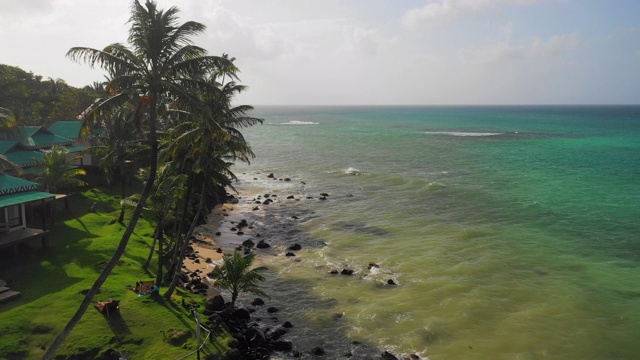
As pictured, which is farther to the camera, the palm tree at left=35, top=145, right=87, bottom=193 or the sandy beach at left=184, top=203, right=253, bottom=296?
the palm tree at left=35, top=145, right=87, bottom=193

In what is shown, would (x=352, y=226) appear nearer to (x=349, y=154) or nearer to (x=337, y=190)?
(x=337, y=190)

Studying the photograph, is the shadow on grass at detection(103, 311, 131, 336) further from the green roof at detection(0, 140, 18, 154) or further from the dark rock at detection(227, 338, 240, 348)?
the green roof at detection(0, 140, 18, 154)

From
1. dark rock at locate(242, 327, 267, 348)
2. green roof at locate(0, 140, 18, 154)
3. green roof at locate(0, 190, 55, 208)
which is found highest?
green roof at locate(0, 140, 18, 154)

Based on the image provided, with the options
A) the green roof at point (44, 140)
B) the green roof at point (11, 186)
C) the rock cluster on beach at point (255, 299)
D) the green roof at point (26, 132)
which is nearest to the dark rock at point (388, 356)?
the rock cluster on beach at point (255, 299)

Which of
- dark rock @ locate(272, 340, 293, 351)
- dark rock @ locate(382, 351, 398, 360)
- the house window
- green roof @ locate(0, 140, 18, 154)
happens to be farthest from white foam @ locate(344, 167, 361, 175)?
dark rock @ locate(382, 351, 398, 360)

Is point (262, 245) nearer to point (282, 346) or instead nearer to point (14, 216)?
point (282, 346)

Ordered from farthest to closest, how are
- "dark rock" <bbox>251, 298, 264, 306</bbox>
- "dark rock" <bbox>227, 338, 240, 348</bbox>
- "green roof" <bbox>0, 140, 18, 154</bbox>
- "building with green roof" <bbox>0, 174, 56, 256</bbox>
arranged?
"green roof" <bbox>0, 140, 18, 154</bbox>
"dark rock" <bbox>251, 298, 264, 306</bbox>
"building with green roof" <bbox>0, 174, 56, 256</bbox>
"dark rock" <bbox>227, 338, 240, 348</bbox>
